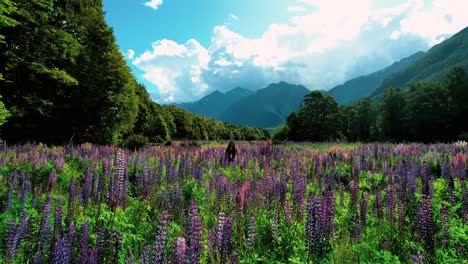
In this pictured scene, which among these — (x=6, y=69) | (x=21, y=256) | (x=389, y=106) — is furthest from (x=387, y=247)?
(x=389, y=106)

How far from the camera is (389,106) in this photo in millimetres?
68938

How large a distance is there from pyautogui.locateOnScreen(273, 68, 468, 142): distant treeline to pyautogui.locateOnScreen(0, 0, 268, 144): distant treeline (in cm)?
3643

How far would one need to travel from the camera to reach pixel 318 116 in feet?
227

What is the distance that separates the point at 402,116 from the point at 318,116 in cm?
1913

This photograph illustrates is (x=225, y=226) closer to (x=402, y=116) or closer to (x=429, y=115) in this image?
(x=429, y=115)

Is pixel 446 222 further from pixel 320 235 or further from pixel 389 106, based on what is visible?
pixel 389 106

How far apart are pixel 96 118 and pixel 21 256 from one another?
1989 centimetres

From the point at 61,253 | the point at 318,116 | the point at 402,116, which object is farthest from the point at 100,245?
the point at 402,116

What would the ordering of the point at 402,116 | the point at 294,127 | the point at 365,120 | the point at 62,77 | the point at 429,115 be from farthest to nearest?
the point at 365,120
the point at 294,127
the point at 402,116
the point at 429,115
the point at 62,77

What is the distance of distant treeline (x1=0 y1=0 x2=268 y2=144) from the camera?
55.1 feet

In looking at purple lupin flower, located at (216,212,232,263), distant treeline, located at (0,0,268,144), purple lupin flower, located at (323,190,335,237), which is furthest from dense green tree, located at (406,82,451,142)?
purple lupin flower, located at (216,212,232,263)

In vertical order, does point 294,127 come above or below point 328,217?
above

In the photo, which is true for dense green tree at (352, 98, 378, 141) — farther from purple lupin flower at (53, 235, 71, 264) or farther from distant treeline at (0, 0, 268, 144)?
purple lupin flower at (53, 235, 71, 264)

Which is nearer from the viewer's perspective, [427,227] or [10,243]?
[10,243]
